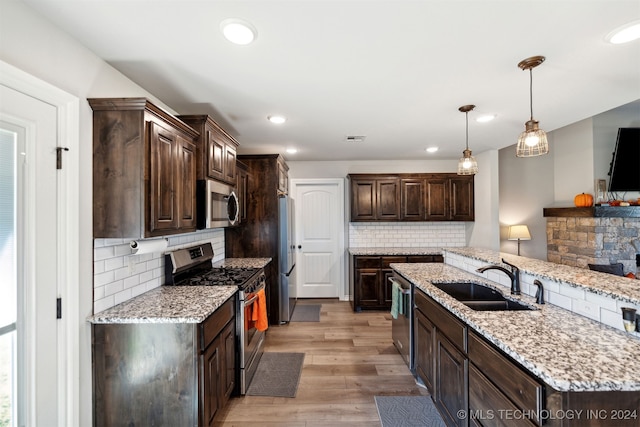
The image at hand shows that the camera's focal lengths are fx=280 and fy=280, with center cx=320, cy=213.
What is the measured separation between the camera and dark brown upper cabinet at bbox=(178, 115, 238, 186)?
2.34 metres

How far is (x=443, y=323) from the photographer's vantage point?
6.15 ft

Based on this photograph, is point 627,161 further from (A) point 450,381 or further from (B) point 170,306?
(B) point 170,306

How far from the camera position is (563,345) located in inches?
46.8

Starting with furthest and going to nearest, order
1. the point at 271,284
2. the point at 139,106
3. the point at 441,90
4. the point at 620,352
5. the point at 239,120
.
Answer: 1. the point at 271,284
2. the point at 239,120
3. the point at 441,90
4. the point at 139,106
5. the point at 620,352

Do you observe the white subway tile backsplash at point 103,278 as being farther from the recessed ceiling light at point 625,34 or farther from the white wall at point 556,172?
the white wall at point 556,172

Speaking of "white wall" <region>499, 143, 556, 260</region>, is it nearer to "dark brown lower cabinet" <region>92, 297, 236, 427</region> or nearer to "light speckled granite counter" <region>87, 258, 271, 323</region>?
"light speckled granite counter" <region>87, 258, 271, 323</region>

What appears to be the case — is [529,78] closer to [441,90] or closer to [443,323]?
[441,90]

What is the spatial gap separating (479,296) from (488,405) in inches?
45.6

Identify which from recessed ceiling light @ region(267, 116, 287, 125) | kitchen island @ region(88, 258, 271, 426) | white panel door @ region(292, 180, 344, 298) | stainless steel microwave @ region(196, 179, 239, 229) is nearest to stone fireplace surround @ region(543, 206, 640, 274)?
white panel door @ region(292, 180, 344, 298)

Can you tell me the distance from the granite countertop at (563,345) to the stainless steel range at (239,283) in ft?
5.10

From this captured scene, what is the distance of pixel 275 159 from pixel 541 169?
5003 millimetres

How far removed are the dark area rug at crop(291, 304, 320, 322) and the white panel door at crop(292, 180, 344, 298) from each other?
0.45m

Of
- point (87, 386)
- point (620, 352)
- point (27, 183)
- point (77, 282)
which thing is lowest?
point (87, 386)

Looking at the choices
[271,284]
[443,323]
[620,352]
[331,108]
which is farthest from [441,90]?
[271,284]
